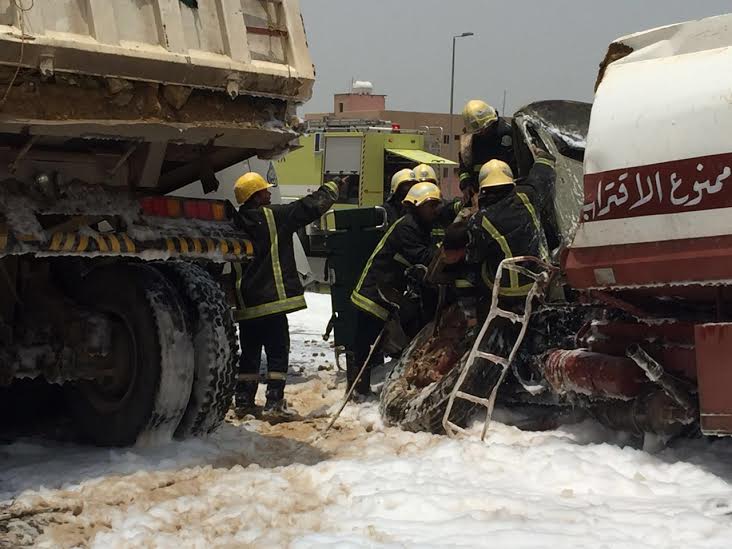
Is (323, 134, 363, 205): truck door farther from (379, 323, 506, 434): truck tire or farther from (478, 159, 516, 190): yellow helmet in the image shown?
(379, 323, 506, 434): truck tire

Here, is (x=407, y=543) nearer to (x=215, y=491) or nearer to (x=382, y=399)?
(x=215, y=491)

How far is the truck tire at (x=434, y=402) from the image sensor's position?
5957mm

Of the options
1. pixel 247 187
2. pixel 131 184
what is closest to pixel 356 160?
pixel 247 187

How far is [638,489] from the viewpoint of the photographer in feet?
13.8

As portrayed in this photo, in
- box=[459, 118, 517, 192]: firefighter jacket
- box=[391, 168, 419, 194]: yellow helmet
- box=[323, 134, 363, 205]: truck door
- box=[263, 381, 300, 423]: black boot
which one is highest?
box=[323, 134, 363, 205]: truck door

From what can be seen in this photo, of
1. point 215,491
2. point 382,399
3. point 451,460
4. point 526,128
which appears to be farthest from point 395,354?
point 215,491

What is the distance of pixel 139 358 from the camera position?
202 inches

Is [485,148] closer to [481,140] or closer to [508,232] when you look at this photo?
[481,140]

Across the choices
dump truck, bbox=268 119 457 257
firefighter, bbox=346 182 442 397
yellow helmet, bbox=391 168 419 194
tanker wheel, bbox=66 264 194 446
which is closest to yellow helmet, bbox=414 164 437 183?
yellow helmet, bbox=391 168 419 194

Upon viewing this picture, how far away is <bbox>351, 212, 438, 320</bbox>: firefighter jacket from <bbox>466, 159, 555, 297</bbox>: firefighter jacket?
83 cm

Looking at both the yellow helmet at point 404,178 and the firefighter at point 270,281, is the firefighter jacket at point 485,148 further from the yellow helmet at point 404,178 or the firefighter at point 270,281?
the firefighter at point 270,281

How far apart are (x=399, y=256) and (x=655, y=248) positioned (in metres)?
3.11

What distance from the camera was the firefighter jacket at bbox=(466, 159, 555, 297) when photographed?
20.2 ft

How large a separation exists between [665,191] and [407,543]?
182 centimetres
